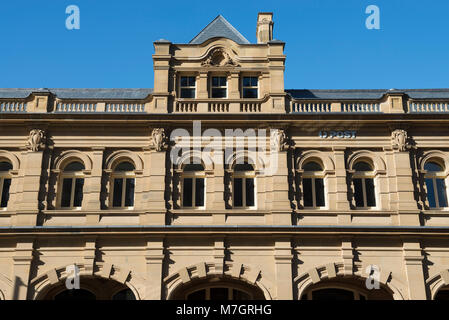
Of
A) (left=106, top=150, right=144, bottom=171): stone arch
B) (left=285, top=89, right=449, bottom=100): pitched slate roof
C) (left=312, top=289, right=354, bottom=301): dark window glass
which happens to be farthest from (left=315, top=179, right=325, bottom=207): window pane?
(left=106, top=150, right=144, bottom=171): stone arch

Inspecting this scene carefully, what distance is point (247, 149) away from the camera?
23500mm

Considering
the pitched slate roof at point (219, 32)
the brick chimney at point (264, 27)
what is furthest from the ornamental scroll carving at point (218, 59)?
the brick chimney at point (264, 27)

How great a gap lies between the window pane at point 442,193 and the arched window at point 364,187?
288 cm

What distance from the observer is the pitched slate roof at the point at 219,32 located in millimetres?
26616

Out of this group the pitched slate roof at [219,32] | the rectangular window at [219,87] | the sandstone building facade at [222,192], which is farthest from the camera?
the pitched slate roof at [219,32]

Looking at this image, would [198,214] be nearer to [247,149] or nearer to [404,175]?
[247,149]

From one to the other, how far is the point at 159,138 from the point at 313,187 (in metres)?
7.09

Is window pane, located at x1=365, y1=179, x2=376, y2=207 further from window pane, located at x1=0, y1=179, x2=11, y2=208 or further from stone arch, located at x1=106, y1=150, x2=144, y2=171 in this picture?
window pane, located at x1=0, y1=179, x2=11, y2=208

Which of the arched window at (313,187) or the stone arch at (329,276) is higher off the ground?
the arched window at (313,187)

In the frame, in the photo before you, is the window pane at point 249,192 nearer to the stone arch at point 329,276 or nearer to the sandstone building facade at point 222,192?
the sandstone building facade at point 222,192

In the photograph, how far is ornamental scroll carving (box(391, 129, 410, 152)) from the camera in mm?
23312

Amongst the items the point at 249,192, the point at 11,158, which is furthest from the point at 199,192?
the point at 11,158
